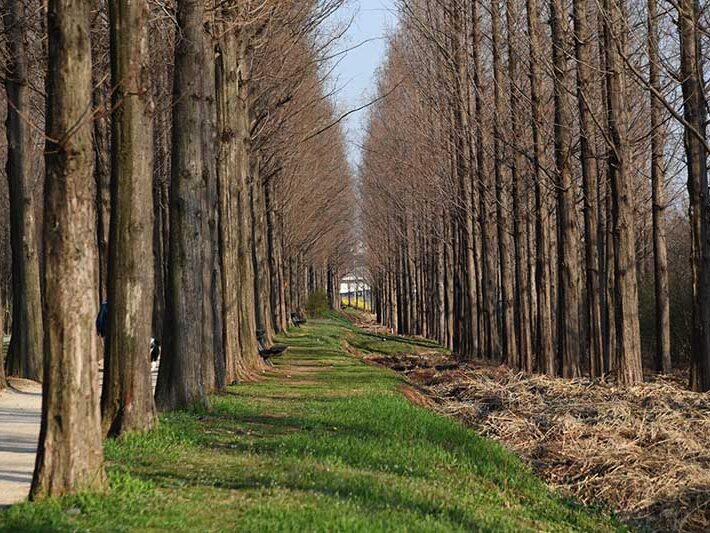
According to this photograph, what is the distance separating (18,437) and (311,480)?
5.74m

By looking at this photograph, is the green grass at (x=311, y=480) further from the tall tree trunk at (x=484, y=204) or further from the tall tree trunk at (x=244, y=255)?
A: the tall tree trunk at (x=484, y=204)

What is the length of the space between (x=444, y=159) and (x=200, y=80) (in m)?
19.8

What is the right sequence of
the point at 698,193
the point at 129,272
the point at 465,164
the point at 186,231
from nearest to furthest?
1. the point at 129,272
2. the point at 186,231
3. the point at 698,193
4. the point at 465,164

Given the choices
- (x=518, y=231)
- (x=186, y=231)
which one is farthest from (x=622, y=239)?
(x=186, y=231)

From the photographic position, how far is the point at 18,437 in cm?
1340

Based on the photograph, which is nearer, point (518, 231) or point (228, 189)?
point (228, 189)

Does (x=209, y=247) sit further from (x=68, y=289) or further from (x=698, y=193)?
(x=68, y=289)

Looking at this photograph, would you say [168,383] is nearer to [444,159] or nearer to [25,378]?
[25,378]

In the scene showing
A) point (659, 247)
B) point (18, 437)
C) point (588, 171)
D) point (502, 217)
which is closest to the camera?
point (18, 437)

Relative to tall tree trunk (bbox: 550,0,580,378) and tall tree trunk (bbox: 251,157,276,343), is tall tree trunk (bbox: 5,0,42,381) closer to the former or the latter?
tall tree trunk (bbox: 550,0,580,378)

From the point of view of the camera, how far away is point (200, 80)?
15.8 m

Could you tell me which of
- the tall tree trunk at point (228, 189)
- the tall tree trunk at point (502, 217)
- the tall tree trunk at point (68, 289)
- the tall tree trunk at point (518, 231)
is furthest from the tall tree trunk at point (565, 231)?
the tall tree trunk at point (68, 289)

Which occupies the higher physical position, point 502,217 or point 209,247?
point 502,217

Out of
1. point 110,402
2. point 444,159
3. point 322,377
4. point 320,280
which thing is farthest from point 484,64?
point 320,280
